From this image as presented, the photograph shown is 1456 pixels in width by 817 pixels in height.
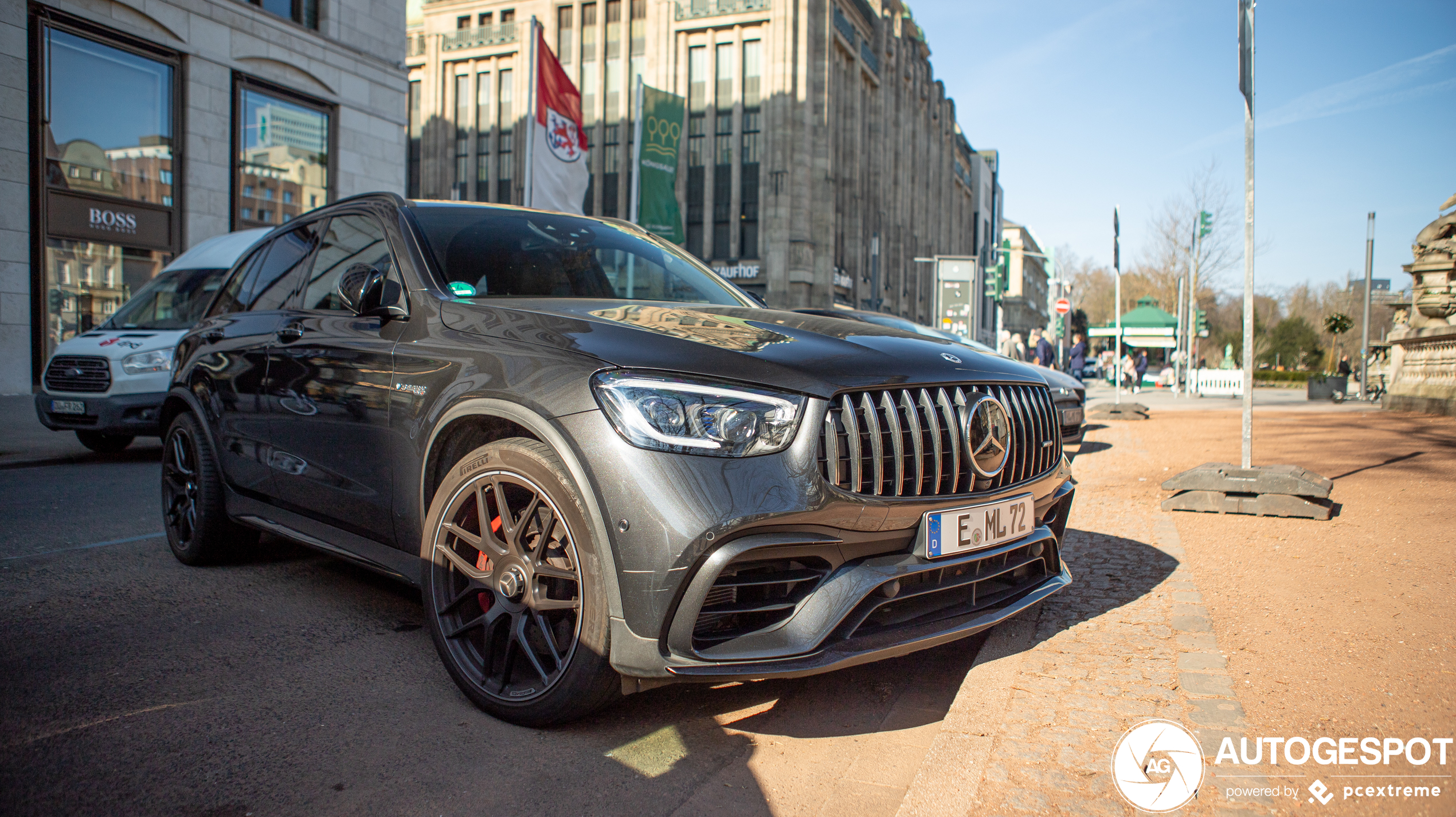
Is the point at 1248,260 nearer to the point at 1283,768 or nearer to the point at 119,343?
the point at 1283,768

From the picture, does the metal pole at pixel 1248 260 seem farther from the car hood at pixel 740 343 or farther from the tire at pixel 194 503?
the tire at pixel 194 503

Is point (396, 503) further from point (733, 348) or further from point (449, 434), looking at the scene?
point (733, 348)

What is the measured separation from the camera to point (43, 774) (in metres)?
2.44

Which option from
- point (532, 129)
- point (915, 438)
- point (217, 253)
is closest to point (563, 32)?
point (532, 129)

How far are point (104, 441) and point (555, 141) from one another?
8487 millimetres

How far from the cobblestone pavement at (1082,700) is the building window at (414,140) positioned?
51708 millimetres

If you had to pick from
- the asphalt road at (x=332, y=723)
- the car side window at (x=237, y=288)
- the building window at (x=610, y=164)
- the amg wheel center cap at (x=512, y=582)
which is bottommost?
the asphalt road at (x=332, y=723)

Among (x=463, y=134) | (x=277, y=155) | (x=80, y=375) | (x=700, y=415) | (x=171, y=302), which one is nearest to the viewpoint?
(x=700, y=415)

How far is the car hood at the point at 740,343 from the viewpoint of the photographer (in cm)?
251

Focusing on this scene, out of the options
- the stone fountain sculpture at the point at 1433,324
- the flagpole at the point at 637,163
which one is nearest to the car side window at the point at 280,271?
the flagpole at the point at 637,163

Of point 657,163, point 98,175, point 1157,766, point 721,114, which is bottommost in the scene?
point 1157,766

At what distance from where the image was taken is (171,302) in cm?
1030

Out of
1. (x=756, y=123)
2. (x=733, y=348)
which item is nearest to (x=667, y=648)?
(x=733, y=348)

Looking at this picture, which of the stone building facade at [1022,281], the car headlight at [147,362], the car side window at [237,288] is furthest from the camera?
the stone building facade at [1022,281]
